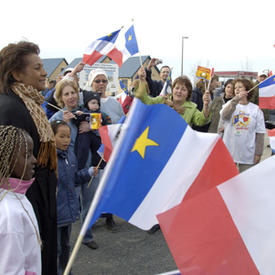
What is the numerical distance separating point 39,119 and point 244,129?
294cm

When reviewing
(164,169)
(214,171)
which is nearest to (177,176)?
(164,169)

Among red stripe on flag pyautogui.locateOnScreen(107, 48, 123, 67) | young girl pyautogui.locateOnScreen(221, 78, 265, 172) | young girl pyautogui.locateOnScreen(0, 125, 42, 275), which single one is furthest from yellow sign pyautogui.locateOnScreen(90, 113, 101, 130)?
red stripe on flag pyautogui.locateOnScreen(107, 48, 123, 67)

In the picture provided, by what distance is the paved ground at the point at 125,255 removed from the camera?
10.1ft

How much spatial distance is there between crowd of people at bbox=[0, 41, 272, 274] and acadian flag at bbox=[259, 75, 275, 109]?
0.15m

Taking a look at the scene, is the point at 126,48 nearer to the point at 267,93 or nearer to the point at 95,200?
the point at 267,93

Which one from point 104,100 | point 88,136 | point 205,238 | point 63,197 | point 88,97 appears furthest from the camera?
point 104,100

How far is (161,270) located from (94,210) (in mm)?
2326

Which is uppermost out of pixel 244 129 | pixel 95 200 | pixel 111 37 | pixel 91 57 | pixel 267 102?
pixel 111 37

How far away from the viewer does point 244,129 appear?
4180mm

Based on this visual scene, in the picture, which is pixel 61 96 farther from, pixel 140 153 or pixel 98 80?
pixel 140 153

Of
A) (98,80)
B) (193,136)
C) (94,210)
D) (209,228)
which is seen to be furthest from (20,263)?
(98,80)

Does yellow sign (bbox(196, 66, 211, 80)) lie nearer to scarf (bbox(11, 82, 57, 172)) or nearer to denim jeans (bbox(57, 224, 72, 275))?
denim jeans (bbox(57, 224, 72, 275))

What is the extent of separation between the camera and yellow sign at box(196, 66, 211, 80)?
17.1 ft

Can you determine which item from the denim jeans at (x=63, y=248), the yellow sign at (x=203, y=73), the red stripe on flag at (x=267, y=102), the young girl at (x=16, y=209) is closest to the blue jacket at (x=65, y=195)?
the denim jeans at (x=63, y=248)
